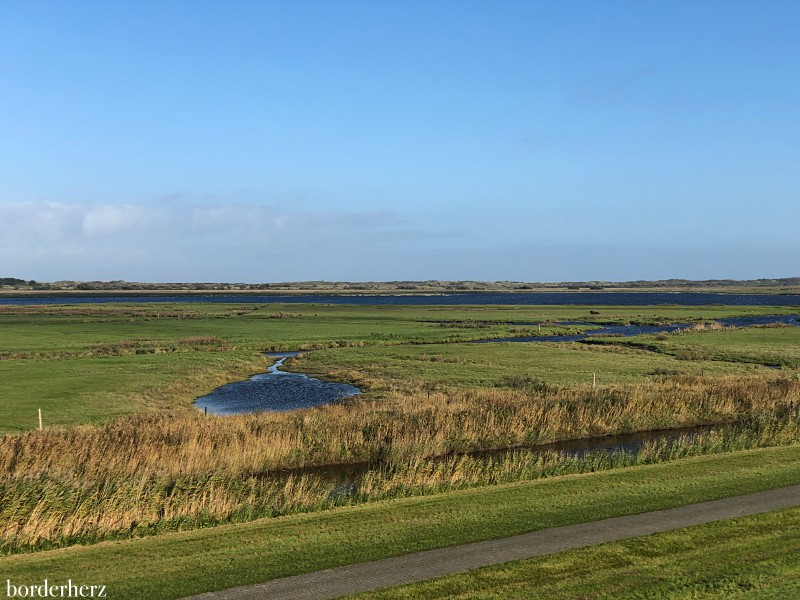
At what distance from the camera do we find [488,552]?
47.7 feet

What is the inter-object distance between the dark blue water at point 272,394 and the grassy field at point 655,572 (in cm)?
2766

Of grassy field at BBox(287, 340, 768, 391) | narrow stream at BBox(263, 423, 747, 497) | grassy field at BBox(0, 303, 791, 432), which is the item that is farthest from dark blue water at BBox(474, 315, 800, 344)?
narrow stream at BBox(263, 423, 747, 497)

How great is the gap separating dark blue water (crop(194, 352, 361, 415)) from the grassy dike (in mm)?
22437

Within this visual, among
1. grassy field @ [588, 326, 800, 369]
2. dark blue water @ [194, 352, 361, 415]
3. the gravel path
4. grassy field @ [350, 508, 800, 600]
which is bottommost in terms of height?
dark blue water @ [194, 352, 361, 415]

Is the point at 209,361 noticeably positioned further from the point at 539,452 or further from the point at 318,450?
the point at 539,452

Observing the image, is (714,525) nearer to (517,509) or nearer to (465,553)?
(517,509)

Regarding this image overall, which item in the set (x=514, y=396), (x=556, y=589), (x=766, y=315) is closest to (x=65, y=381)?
(x=514, y=396)

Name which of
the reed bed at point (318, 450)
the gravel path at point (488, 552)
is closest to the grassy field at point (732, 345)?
the reed bed at point (318, 450)

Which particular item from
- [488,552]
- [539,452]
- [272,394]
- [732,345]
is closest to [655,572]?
[488,552]

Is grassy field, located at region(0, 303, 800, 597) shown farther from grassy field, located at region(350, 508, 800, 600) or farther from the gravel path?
grassy field, located at region(350, 508, 800, 600)

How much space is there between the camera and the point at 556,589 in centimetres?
1261

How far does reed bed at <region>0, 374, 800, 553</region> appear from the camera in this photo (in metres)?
17.7

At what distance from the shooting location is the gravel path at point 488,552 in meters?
12.6

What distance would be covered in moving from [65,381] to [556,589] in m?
40.0
